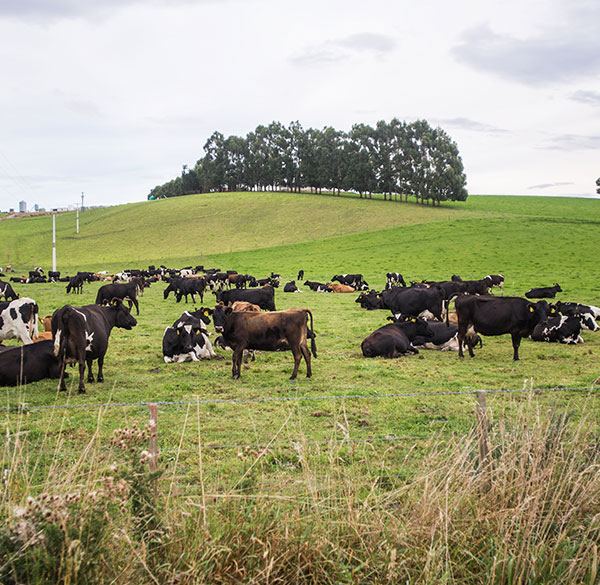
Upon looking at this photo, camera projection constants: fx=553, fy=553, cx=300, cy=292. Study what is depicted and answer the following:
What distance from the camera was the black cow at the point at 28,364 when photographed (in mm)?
10570

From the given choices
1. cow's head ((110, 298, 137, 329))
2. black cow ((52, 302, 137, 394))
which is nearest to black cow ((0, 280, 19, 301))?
cow's head ((110, 298, 137, 329))

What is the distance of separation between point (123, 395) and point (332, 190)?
10744cm

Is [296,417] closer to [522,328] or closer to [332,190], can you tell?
[522,328]

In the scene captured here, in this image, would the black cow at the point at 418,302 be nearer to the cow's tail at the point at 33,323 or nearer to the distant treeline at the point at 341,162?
the cow's tail at the point at 33,323

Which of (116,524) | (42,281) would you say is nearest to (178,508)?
(116,524)

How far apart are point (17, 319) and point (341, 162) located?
94283mm

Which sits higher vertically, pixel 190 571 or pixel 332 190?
pixel 332 190

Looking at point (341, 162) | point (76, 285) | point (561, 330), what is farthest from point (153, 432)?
point (341, 162)

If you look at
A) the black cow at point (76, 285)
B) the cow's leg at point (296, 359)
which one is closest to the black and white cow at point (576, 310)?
the cow's leg at point (296, 359)

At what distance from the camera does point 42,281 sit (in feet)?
138

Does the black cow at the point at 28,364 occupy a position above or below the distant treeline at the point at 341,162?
below

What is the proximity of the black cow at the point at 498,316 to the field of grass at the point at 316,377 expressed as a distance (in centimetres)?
68

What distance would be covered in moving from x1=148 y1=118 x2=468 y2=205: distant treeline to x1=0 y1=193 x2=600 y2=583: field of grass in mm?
11598

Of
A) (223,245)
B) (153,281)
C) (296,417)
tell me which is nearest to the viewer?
(296,417)
